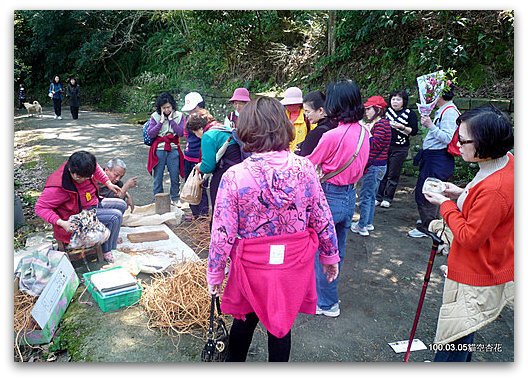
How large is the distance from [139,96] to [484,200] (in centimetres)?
1596

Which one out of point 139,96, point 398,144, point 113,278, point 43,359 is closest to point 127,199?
point 113,278

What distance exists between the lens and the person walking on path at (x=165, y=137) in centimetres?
509

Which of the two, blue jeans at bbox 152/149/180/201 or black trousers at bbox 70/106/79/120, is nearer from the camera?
blue jeans at bbox 152/149/180/201

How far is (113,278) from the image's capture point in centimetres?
325

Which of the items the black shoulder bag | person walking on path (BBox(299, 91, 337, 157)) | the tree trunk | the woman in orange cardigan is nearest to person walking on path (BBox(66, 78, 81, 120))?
the tree trunk

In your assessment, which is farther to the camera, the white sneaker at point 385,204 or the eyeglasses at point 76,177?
the white sneaker at point 385,204

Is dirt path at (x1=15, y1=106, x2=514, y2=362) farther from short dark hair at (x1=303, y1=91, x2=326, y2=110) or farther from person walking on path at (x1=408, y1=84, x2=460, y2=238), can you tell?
short dark hair at (x1=303, y1=91, x2=326, y2=110)

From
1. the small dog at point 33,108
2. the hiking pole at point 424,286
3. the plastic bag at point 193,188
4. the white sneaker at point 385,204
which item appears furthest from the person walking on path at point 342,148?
the small dog at point 33,108

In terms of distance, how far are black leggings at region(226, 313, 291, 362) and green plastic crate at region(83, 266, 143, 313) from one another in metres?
1.23

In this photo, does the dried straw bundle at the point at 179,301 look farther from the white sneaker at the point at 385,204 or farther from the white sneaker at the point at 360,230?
the white sneaker at the point at 385,204

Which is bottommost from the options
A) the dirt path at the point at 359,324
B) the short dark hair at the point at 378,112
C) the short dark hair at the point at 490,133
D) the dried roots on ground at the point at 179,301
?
the dirt path at the point at 359,324

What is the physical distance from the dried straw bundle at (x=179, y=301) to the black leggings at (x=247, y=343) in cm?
72

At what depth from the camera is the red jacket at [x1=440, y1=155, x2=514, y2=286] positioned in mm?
1905

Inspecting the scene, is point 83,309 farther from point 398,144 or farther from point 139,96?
point 139,96
